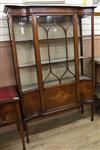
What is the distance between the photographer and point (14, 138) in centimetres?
→ 233

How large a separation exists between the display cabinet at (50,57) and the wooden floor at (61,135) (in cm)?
35

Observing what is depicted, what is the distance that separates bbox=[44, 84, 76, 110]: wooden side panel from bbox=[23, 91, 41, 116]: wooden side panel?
0.42 feet

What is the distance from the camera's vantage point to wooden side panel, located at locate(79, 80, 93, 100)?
2461mm

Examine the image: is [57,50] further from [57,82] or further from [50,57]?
[57,82]

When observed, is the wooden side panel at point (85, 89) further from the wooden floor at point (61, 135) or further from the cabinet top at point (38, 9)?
the cabinet top at point (38, 9)

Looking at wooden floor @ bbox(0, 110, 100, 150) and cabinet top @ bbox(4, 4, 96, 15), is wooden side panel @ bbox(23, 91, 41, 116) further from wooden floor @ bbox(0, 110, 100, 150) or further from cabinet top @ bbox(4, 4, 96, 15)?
cabinet top @ bbox(4, 4, 96, 15)

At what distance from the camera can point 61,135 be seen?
2.31 m

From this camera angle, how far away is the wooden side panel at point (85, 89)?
2461 millimetres

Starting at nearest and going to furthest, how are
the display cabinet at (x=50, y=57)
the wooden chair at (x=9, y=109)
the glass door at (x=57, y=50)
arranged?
the wooden chair at (x=9, y=109)
the display cabinet at (x=50, y=57)
the glass door at (x=57, y=50)

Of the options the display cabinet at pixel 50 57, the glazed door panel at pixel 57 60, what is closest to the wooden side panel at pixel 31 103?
the display cabinet at pixel 50 57

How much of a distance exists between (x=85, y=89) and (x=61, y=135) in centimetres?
75

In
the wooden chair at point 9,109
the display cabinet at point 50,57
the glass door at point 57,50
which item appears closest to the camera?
the wooden chair at point 9,109

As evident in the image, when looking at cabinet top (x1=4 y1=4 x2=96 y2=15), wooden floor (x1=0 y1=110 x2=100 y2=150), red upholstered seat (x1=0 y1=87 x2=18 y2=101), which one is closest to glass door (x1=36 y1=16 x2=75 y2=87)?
cabinet top (x1=4 y1=4 x2=96 y2=15)

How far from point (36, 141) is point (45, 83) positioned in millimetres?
788
